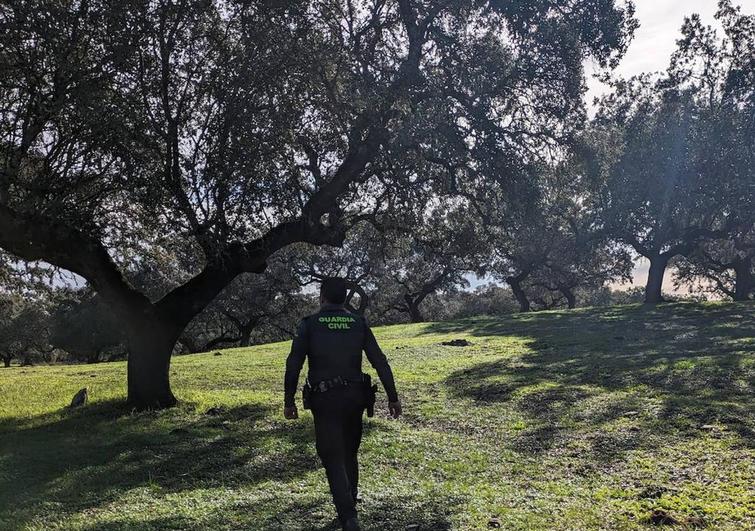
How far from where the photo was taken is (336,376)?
575 centimetres

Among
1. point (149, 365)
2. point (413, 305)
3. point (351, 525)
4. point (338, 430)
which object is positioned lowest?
point (351, 525)

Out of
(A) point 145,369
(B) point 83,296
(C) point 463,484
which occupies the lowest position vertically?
(C) point 463,484

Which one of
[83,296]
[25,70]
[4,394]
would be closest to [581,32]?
[25,70]

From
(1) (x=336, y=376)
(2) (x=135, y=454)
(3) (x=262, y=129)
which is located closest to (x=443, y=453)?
(1) (x=336, y=376)

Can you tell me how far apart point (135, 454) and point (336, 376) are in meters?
5.44

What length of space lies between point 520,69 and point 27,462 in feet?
36.0

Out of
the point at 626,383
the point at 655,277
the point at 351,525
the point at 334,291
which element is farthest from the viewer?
the point at 655,277

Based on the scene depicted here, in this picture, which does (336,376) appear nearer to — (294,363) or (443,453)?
(294,363)

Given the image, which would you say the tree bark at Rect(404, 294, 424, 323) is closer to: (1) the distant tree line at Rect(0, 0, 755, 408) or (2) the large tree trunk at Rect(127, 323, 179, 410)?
(1) the distant tree line at Rect(0, 0, 755, 408)

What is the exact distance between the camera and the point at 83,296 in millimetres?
39969

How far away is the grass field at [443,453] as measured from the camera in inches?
250

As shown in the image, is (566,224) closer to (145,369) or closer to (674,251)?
(674,251)

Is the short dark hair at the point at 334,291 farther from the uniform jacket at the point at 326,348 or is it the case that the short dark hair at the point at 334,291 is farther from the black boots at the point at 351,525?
the black boots at the point at 351,525

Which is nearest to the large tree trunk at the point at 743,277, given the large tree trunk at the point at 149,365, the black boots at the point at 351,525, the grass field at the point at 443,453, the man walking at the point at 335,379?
the grass field at the point at 443,453
